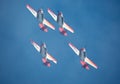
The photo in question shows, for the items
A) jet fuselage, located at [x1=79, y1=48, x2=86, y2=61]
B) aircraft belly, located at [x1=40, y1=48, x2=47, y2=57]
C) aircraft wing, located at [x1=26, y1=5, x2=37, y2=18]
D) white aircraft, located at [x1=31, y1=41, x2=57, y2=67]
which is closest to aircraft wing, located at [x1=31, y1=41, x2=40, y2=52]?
white aircraft, located at [x1=31, y1=41, x2=57, y2=67]

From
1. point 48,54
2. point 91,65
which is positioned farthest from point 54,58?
point 91,65

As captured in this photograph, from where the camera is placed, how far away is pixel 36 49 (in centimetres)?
4675

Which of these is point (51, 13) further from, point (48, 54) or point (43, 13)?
point (48, 54)

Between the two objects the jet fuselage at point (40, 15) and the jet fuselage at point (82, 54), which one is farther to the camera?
the jet fuselage at point (82, 54)

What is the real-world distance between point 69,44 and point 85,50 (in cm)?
186

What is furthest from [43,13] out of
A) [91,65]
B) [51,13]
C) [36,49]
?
[91,65]

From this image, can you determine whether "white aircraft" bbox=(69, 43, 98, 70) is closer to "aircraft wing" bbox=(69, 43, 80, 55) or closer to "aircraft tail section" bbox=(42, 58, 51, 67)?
"aircraft wing" bbox=(69, 43, 80, 55)

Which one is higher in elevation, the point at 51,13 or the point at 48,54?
the point at 51,13

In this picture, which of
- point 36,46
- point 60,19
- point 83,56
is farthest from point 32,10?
point 83,56

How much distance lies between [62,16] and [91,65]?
611 cm

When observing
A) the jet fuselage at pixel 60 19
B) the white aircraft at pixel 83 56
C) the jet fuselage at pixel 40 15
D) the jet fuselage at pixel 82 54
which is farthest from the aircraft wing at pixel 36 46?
the jet fuselage at pixel 82 54

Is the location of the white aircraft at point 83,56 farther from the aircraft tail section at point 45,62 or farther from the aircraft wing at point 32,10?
the aircraft wing at point 32,10

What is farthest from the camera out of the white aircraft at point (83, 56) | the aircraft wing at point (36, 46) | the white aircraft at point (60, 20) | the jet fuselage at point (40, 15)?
the aircraft wing at point (36, 46)

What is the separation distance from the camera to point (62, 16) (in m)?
45.9
